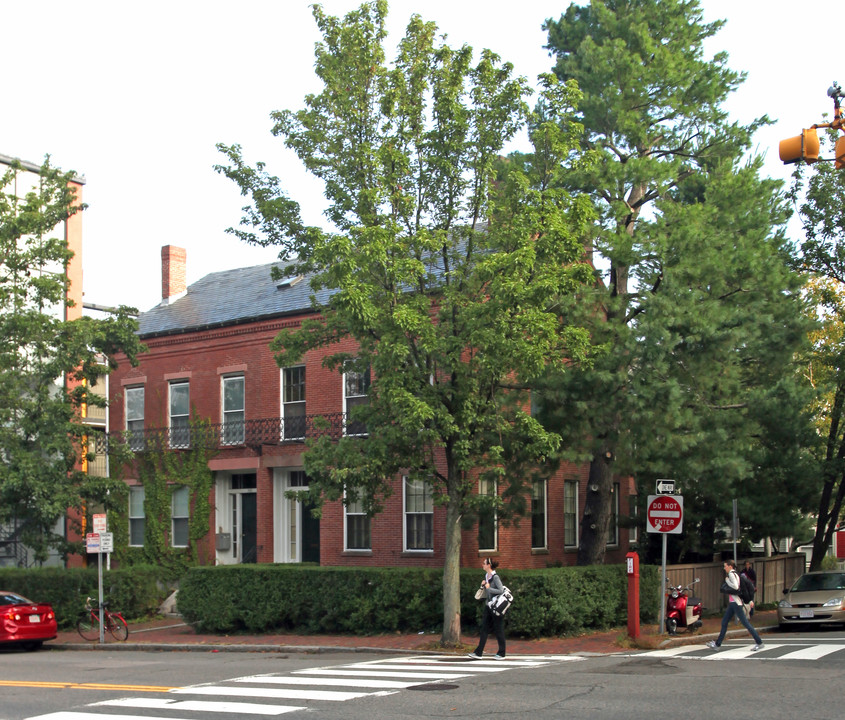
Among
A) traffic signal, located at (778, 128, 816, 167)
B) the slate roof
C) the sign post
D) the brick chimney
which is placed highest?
the brick chimney

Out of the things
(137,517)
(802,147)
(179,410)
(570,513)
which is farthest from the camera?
(137,517)

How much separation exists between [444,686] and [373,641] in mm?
7947

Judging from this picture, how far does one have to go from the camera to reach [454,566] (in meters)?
19.2

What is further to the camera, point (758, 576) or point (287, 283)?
point (287, 283)

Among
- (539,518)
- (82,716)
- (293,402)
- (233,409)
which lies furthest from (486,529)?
(82,716)

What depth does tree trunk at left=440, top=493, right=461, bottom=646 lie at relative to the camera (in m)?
19.0

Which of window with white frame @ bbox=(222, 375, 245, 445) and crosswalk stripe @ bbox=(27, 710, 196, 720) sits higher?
window with white frame @ bbox=(222, 375, 245, 445)

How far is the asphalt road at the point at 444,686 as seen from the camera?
11242mm

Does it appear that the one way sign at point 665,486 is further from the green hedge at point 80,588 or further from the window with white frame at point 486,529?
the green hedge at point 80,588

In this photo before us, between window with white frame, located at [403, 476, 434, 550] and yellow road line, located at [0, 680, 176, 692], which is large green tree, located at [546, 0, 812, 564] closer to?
window with white frame, located at [403, 476, 434, 550]

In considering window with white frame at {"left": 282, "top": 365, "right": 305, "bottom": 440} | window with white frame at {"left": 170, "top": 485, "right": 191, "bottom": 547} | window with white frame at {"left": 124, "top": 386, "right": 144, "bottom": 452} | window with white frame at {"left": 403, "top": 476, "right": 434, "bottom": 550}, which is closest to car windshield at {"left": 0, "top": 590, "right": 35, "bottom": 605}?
window with white frame at {"left": 170, "top": 485, "right": 191, "bottom": 547}

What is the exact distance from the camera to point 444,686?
1338 centimetres

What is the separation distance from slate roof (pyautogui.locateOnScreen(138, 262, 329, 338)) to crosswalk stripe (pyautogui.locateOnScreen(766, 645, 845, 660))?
15.9m

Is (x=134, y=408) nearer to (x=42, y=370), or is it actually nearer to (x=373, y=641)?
(x=42, y=370)
